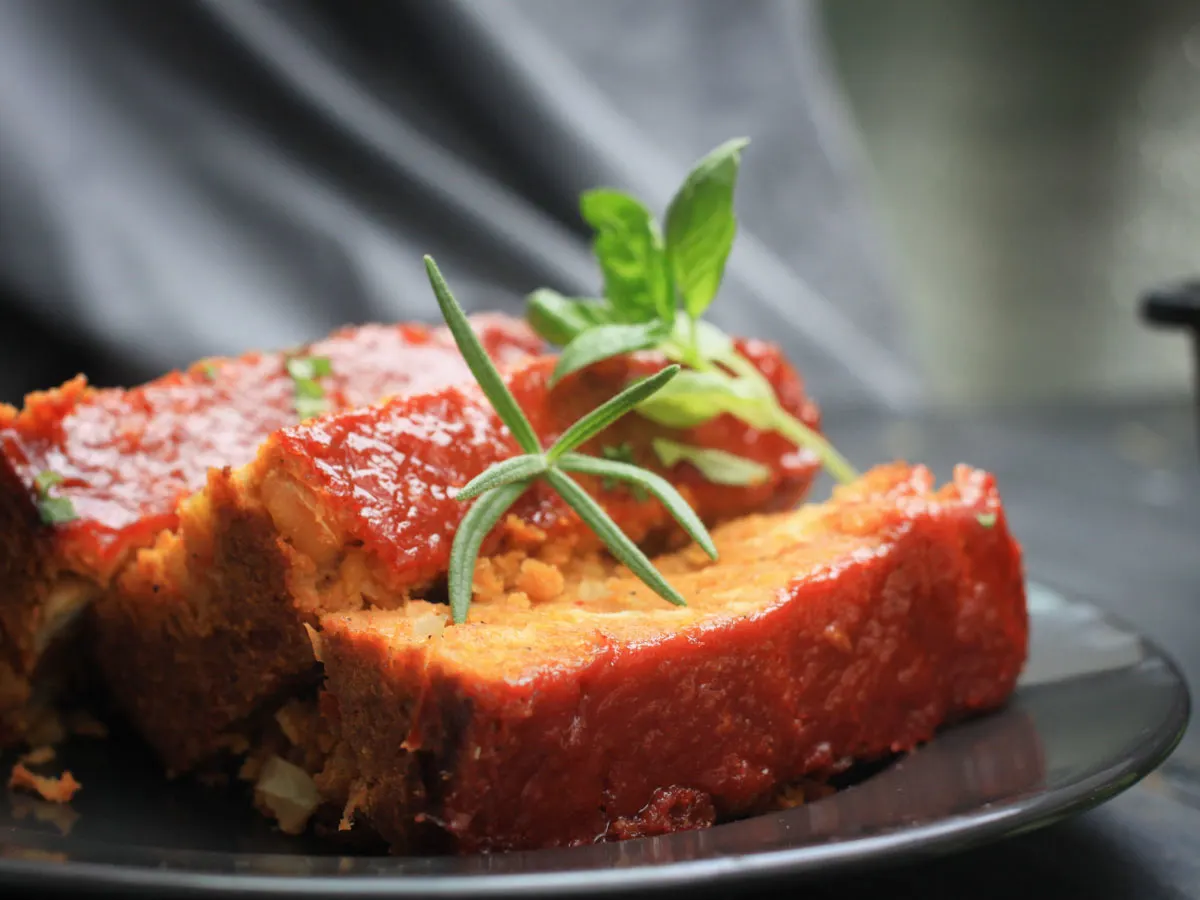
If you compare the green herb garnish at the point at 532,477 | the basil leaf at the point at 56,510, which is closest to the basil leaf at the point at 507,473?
the green herb garnish at the point at 532,477

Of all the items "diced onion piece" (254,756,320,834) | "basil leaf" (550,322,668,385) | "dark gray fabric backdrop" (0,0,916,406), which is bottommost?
"diced onion piece" (254,756,320,834)

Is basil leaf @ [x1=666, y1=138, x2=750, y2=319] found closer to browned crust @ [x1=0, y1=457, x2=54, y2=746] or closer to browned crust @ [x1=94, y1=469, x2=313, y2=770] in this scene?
browned crust @ [x1=94, y1=469, x2=313, y2=770]

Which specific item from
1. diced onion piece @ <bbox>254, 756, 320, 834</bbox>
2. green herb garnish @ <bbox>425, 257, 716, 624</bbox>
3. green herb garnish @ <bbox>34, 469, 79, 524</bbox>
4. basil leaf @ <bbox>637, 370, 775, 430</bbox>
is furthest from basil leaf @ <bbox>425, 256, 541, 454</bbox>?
green herb garnish @ <bbox>34, 469, 79, 524</bbox>

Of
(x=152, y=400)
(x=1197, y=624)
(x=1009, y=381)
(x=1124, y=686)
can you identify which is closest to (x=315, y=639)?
(x=152, y=400)

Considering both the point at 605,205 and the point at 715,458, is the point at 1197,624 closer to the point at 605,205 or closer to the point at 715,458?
the point at 715,458

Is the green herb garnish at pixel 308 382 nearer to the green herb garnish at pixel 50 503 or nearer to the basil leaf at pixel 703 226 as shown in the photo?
the green herb garnish at pixel 50 503
